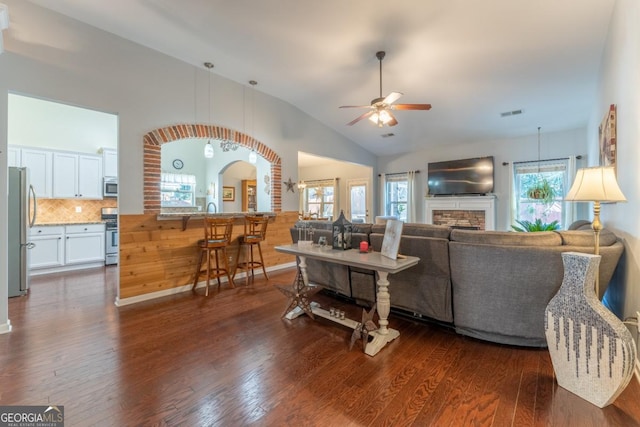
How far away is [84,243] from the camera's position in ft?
17.1

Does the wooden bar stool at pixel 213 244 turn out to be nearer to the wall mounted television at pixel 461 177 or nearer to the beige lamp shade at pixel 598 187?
the beige lamp shade at pixel 598 187

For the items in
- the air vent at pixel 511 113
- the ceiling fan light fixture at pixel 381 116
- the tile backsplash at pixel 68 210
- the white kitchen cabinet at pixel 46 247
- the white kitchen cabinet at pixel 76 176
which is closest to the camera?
the ceiling fan light fixture at pixel 381 116

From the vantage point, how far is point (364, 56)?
3723 mm

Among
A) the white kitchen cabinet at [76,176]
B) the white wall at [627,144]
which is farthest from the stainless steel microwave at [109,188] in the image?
the white wall at [627,144]

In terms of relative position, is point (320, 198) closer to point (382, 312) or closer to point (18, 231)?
point (18, 231)

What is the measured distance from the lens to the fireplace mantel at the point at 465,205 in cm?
611

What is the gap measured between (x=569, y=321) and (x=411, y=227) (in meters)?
1.36

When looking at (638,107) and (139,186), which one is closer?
(638,107)

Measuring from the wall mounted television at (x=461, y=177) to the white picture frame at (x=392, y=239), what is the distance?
479 centimetres

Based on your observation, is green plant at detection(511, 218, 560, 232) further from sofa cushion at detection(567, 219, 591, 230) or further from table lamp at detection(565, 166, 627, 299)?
table lamp at detection(565, 166, 627, 299)

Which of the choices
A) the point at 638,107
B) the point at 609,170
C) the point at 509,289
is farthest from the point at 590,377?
the point at 638,107

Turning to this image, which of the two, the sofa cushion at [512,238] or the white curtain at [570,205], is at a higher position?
the white curtain at [570,205]

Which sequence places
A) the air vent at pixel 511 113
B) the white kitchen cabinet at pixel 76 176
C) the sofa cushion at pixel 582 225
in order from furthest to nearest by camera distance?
the white kitchen cabinet at pixel 76 176
the air vent at pixel 511 113
the sofa cushion at pixel 582 225

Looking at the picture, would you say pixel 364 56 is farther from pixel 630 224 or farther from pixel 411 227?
pixel 630 224
